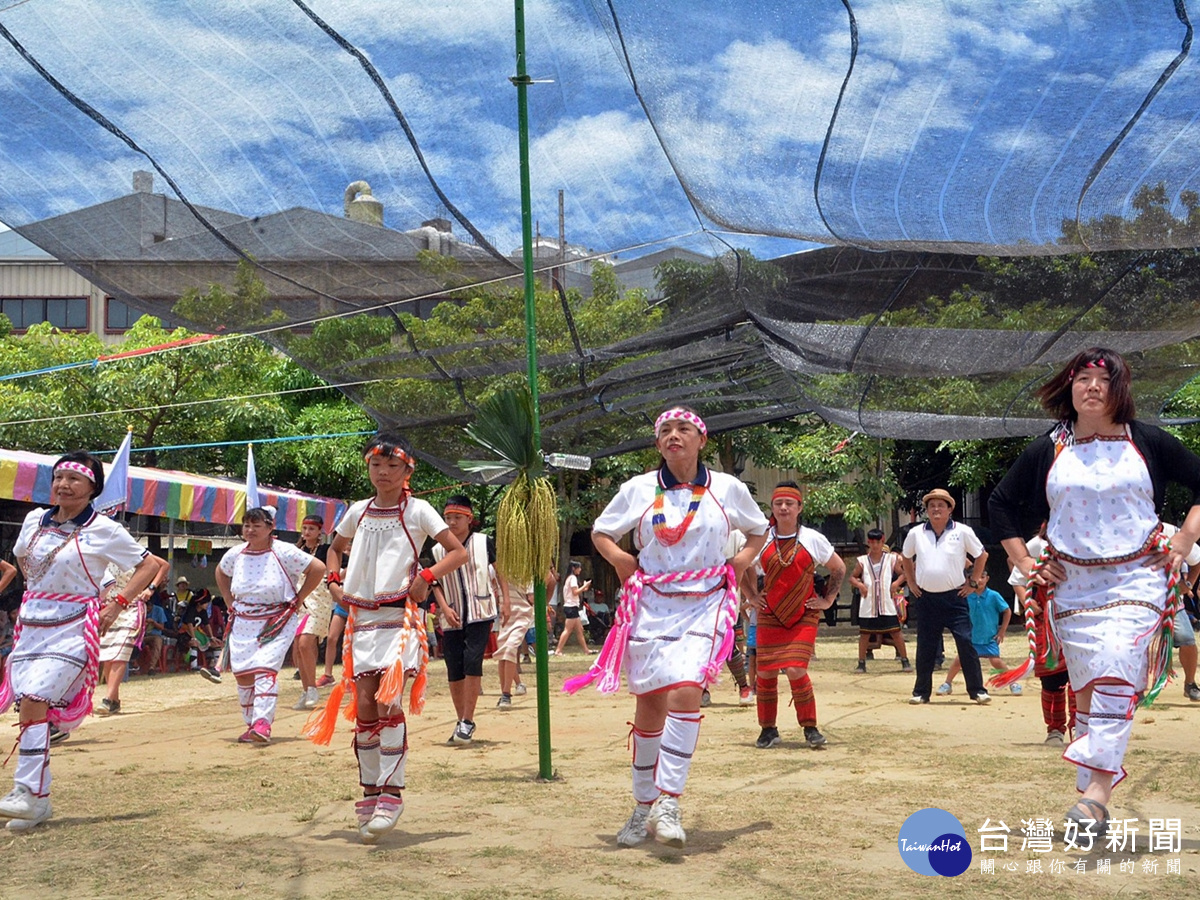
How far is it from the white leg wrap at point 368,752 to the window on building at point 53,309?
41.8 meters

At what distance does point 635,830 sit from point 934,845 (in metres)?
1.22

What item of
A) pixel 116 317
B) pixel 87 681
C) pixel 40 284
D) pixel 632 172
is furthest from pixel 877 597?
pixel 40 284

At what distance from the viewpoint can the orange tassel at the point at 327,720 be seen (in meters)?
5.74

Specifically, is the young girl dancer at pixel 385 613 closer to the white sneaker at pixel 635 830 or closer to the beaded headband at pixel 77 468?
the white sneaker at pixel 635 830

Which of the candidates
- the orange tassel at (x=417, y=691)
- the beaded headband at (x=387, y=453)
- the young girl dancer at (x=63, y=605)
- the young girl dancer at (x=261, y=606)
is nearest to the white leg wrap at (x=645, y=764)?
the orange tassel at (x=417, y=691)

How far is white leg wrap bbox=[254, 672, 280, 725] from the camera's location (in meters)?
9.12

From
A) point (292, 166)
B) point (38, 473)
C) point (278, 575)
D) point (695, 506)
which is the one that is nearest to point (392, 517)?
point (695, 506)

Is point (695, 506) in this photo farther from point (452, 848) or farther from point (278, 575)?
point (278, 575)

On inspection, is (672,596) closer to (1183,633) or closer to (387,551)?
(387,551)

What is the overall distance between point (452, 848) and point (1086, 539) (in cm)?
279

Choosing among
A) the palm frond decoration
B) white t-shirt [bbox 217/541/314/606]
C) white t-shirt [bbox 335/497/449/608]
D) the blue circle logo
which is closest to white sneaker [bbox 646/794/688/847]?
the blue circle logo

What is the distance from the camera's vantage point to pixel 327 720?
5801 millimetres

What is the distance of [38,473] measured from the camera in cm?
1444

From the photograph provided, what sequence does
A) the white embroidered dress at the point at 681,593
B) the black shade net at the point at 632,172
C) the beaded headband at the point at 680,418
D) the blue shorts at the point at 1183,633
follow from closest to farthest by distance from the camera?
the white embroidered dress at the point at 681,593 → the beaded headband at the point at 680,418 → the black shade net at the point at 632,172 → the blue shorts at the point at 1183,633
